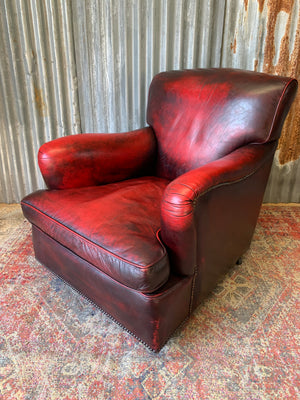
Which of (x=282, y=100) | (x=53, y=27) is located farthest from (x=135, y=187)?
(x=53, y=27)

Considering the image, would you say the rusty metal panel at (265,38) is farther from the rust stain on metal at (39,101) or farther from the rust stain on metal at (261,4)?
the rust stain on metal at (39,101)

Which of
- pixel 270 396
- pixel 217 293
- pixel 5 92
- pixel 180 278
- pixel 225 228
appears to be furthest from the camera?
pixel 5 92

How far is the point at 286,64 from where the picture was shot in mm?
1953

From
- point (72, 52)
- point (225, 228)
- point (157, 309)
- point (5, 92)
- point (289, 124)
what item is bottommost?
point (157, 309)

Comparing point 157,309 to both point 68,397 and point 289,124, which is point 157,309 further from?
point 289,124

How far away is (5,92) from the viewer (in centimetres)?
201

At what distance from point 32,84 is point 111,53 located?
57 cm

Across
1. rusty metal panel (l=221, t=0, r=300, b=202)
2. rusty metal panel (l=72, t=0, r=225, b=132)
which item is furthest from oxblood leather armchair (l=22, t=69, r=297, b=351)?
rusty metal panel (l=221, t=0, r=300, b=202)

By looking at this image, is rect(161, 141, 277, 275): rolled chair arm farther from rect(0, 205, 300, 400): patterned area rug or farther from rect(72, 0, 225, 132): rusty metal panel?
rect(72, 0, 225, 132): rusty metal panel

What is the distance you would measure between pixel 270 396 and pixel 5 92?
7.17ft

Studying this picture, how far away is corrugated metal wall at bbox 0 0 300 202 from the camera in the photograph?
6.03 feet

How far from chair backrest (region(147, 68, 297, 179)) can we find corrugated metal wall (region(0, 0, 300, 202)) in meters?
0.36

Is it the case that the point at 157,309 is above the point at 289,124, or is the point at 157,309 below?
below

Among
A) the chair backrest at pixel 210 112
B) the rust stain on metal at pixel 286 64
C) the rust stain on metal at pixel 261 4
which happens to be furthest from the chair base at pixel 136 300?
the rust stain on metal at pixel 261 4
